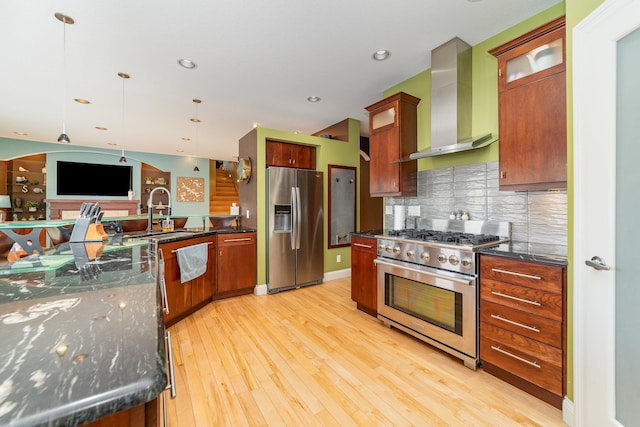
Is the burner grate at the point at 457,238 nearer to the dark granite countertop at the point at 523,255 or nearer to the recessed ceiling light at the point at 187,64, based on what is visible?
the dark granite countertop at the point at 523,255

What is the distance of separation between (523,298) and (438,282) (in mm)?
545

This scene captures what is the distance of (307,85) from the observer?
3.33 m

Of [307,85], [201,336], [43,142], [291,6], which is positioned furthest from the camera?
[43,142]

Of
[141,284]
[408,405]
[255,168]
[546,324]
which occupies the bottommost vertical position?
[408,405]

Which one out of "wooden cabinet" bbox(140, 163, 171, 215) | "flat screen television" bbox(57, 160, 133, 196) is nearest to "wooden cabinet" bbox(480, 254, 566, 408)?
"wooden cabinet" bbox(140, 163, 171, 215)

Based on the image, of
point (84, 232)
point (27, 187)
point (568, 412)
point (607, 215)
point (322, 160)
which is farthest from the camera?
point (27, 187)

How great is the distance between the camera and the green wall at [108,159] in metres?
6.18

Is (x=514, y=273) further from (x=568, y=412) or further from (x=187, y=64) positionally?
(x=187, y=64)

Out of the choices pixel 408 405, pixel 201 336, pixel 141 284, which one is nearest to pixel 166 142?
pixel 201 336

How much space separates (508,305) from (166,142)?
7244mm

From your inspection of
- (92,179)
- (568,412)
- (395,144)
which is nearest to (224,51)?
(395,144)

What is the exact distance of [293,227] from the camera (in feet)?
12.5

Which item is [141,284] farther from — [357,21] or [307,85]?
[307,85]

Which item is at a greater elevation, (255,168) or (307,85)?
(307,85)
